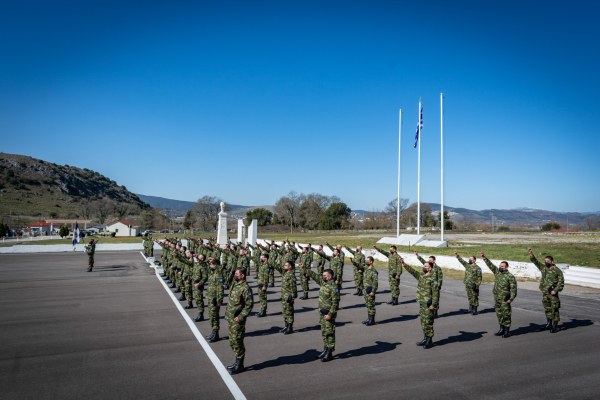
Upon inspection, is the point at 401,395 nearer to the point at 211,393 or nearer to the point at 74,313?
the point at 211,393

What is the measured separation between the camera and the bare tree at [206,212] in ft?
331

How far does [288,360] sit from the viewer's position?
6996mm

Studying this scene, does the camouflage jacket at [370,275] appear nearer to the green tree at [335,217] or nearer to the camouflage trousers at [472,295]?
the camouflage trousers at [472,295]

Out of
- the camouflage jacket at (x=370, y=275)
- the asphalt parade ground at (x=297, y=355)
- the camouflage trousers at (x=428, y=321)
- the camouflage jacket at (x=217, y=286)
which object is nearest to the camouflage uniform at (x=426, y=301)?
the camouflage trousers at (x=428, y=321)

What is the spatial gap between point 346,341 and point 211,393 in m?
3.78

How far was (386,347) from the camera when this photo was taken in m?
7.84

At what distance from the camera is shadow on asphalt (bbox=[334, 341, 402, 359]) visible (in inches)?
289

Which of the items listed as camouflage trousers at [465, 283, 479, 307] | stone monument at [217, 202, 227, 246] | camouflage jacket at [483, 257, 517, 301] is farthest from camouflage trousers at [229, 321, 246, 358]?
stone monument at [217, 202, 227, 246]

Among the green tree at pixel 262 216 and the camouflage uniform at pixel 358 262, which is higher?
the green tree at pixel 262 216

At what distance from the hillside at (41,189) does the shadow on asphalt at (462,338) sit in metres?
124

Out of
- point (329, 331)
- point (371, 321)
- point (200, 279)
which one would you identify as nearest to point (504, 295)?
point (371, 321)

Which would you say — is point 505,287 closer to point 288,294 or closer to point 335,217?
point 288,294

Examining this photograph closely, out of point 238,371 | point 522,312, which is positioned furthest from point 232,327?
point 522,312

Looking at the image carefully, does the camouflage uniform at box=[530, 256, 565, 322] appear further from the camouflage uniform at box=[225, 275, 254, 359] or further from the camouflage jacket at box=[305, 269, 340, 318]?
the camouflage uniform at box=[225, 275, 254, 359]
